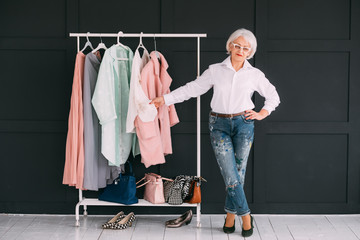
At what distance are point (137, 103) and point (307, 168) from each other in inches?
62.2

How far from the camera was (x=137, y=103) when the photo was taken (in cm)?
369

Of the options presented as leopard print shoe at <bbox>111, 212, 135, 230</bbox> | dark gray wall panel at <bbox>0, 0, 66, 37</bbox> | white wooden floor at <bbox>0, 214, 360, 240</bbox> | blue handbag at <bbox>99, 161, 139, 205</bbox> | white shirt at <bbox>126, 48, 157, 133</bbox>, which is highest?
dark gray wall panel at <bbox>0, 0, 66, 37</bbox>

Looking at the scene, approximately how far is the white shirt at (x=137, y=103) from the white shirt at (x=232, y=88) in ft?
0.50

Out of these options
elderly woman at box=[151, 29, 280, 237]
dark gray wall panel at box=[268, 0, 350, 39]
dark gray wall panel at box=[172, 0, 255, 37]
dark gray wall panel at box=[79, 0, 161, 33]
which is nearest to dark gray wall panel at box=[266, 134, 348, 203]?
elderly woman at box=[151, 29, 280, 237]

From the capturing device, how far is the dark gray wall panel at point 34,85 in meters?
4.13

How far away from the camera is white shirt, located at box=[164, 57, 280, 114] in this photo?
3.52 meters

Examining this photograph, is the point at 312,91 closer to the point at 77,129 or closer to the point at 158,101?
the point at 158,101

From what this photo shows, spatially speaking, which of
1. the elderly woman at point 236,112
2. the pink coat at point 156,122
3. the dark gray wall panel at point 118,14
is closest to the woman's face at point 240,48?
the elderly woman at point 236,112

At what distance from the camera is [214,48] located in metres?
4.10

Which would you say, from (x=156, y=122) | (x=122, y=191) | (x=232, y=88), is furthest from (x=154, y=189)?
(x=232, y=88)

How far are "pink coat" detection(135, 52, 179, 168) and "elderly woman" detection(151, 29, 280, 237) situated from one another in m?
0.42

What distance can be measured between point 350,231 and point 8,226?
2659 mm

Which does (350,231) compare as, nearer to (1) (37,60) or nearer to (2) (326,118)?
(2) (326,118)

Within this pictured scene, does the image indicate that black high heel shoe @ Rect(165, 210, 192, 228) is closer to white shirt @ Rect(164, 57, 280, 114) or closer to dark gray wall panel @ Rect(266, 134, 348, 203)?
dark gray wall panel @ Rect(266, 134, 348, 203)
